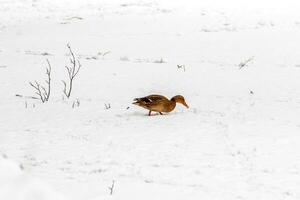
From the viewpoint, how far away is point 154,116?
23.3 feet

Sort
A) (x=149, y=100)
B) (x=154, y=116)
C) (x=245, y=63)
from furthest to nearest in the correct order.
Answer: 1. (x=245, y=63)
2. (x=154, y=116)
3. (x=149, y=100)

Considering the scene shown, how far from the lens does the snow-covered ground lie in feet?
15.3

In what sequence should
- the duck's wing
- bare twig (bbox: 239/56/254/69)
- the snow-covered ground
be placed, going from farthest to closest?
bare twig (bbox: 239/56/254/69) → the duck's wing → the snow-covered ground

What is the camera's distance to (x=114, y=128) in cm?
653

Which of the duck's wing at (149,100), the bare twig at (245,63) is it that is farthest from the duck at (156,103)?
the bare twig at (245,63)

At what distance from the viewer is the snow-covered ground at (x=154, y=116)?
4648mm

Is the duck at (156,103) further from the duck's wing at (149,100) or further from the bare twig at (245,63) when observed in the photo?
the bare twig at (245,63)

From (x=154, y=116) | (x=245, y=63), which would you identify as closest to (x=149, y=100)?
(x=154, y=116)

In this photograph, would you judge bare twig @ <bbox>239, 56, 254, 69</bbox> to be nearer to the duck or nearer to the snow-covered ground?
the snow-covered ground

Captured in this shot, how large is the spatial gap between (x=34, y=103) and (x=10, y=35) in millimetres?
7156

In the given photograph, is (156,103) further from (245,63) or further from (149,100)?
(245,63)

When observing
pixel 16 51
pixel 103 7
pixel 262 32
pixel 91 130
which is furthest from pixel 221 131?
pixel 103 7

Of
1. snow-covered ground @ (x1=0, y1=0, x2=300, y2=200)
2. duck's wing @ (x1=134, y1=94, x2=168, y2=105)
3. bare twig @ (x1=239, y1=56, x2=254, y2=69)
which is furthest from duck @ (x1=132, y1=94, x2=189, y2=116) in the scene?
bare twig @ (x1=239, y1=56, x2=254, y2=69)

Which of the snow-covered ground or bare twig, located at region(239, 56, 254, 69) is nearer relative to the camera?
the snow-covered ground
